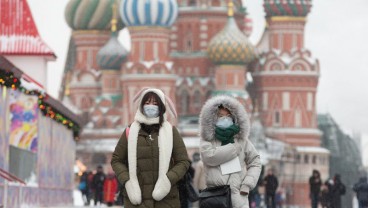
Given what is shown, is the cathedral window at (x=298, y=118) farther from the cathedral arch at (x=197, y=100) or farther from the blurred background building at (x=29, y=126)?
the blurred background building at (x=29, y=126)

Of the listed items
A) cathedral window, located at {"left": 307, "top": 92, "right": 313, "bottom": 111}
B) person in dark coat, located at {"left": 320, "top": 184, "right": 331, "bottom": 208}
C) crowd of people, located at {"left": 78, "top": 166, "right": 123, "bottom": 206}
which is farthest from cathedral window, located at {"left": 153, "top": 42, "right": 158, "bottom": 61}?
person in dark coat, located at {"left": 320, "top": 184, "right": 331, "bottom": 208}

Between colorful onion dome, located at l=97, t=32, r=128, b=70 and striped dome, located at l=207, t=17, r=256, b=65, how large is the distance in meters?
4.60

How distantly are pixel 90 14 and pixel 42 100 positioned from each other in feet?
202

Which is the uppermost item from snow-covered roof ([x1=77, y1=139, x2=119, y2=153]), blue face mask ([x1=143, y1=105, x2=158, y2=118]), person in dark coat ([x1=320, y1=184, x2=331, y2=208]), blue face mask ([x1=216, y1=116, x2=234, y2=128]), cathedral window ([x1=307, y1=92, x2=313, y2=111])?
cathedral window ([x1=307, y1=92, x2=313, y2=111])

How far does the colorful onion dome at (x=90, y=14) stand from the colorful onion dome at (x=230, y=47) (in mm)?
6737

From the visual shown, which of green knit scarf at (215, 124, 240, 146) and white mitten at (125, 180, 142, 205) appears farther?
green knit scarf at (215, 124, 240, 146)

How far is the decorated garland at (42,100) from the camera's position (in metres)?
22.9

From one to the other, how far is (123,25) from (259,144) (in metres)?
11.5

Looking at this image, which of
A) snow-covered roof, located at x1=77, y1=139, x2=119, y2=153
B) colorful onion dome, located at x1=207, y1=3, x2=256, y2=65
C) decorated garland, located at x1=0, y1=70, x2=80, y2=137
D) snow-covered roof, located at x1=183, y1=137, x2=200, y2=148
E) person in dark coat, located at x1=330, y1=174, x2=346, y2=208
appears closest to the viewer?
decorated garland, located at x1=0, y1=70, x2=80, y2=137

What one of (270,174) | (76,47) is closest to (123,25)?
(76,47)

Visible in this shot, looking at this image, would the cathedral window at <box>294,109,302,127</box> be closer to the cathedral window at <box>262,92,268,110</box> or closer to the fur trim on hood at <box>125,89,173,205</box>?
the cathedral window at <box>262,92,268,110</box>

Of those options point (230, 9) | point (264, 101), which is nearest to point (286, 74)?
point (264, 101)

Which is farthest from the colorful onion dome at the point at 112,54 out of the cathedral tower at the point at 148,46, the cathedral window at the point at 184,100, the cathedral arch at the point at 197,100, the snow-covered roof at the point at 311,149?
the snow-covered roof at the point at 311,149

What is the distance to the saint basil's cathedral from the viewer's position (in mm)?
→ 83312
